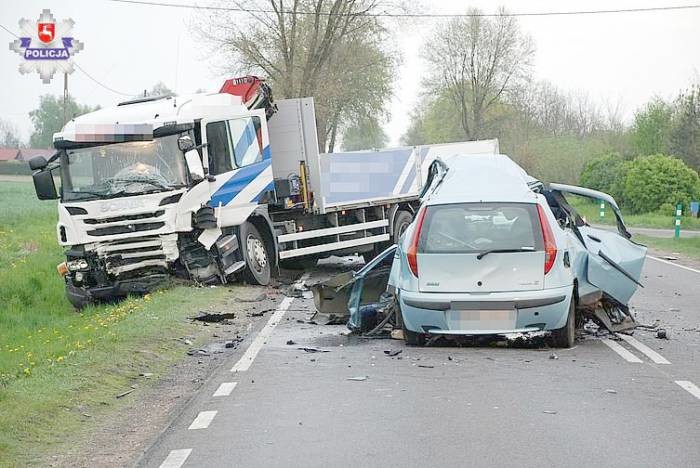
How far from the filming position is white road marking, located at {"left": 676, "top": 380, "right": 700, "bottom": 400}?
7970mm

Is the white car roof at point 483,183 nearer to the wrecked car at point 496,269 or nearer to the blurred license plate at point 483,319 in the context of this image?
the wrecked car at point 496,269

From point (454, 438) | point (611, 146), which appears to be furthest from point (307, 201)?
point (611, 146)

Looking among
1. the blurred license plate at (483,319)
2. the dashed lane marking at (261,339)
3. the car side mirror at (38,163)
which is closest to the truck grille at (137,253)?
the car side mirror at (38,163)

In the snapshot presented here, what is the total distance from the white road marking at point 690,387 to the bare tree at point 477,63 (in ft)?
232

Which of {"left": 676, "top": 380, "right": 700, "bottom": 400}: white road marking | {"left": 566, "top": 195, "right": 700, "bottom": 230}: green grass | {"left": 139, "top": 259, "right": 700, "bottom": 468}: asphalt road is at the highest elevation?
{"left": 139, "top": 259, "right": 700, "bottom": 468}: asphalt road

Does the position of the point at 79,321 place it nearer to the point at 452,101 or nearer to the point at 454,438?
the point at 454,438

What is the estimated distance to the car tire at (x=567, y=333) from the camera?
389 inches

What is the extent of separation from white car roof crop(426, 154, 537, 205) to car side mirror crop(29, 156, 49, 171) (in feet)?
22.6

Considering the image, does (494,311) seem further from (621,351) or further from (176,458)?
(176,458)

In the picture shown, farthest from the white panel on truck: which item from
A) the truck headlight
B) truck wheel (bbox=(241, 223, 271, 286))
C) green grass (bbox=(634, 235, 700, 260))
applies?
green grass (bbox=(634, 235, 700, 260))

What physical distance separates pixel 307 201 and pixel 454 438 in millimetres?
12961

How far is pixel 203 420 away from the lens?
23.9 ft

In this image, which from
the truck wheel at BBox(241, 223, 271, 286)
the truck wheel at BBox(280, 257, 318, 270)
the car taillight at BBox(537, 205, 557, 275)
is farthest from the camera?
the truck wheel at BBox(280, 257, 318, 270)

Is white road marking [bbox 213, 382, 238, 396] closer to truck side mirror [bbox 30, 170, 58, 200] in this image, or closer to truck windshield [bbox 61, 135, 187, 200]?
truck windshield [bbox 61, 135, 187, 200]
